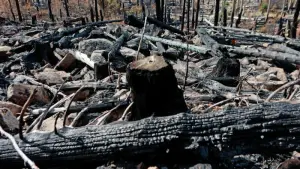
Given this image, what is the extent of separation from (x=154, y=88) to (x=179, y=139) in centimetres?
55

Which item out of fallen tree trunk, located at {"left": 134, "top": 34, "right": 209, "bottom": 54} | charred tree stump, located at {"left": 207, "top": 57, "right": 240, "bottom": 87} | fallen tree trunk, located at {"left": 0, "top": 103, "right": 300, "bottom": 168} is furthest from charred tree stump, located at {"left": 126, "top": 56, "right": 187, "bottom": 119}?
fallen tree trunk, located at {"left": 134, "top": 34, "right": 209, "bottom": 54}

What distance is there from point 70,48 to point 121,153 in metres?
6.27

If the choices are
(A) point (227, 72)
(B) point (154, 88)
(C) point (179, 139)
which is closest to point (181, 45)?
(A) point (227, 72)

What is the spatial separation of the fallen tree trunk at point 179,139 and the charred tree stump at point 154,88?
0.27 meters

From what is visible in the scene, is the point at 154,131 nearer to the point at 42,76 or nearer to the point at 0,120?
the point at 0,120

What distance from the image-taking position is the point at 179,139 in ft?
8.02

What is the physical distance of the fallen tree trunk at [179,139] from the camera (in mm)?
2402

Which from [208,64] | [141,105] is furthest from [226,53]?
[141,105]

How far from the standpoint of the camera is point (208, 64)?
721 cm

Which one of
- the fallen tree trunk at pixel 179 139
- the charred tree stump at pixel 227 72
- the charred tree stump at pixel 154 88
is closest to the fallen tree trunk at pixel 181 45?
the charred tree stump at pixel 227 72

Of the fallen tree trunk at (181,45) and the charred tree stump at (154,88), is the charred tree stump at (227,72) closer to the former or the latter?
the fallen tree trunk at (181,45)

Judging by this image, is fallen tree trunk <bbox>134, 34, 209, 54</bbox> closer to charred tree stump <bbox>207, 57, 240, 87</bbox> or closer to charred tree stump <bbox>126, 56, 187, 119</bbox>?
charred tree stump <bbox>207, 57, 240, 87</bbox>

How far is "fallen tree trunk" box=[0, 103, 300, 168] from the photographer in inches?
94.6

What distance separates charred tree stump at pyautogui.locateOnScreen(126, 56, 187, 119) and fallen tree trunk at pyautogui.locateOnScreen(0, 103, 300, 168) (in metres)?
0.27
